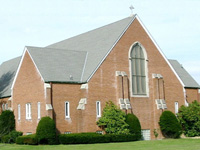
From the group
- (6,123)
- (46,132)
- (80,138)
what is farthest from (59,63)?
(80,138)

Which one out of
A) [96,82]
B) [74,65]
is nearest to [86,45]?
[74,65]

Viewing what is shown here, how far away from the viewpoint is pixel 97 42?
1855 inches

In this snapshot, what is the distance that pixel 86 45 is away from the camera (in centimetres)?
4881

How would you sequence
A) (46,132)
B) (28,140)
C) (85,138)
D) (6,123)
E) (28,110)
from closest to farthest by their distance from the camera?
1. (46,132)
2. (85,138)
3. (28,140)
4. (28,110)
5. (6,123)

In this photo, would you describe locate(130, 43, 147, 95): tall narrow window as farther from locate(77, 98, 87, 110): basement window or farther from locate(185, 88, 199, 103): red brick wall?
locate(185, 88, 199, 103): red brick wall

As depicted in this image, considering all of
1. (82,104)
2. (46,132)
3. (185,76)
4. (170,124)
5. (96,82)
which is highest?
(185,76)

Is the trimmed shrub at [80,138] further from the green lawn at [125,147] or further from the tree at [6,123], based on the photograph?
the tree at [6,123]

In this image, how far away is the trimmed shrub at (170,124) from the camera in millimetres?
45781

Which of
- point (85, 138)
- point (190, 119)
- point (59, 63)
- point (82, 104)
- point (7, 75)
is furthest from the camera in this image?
point (7, 75)

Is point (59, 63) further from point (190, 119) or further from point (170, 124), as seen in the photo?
point (190, 119)

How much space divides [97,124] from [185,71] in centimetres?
2155

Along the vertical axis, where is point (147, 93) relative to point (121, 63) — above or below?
below

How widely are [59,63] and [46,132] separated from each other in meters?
8.91

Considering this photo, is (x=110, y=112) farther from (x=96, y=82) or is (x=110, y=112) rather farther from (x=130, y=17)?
(x=130, y=17)
